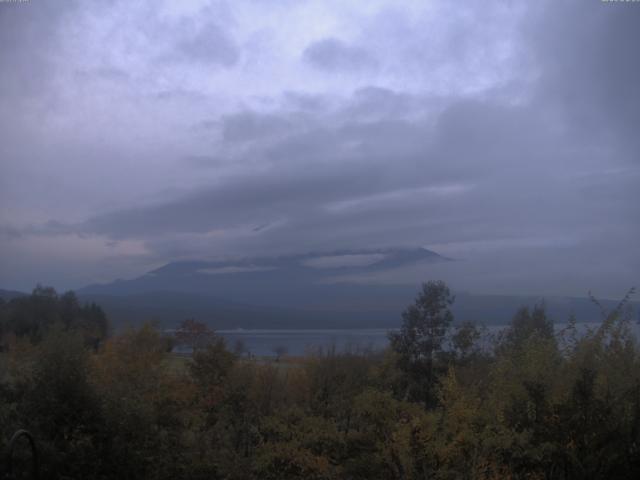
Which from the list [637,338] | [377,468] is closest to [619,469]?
[637,338]

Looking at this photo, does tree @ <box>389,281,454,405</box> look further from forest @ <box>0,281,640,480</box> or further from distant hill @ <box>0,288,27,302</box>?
distant hill @ <box>0,288,27,302</box>

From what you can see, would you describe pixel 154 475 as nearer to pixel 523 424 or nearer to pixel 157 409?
pixel 157 409

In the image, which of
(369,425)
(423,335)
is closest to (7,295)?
(423,335)

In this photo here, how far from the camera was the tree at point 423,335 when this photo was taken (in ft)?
99.1

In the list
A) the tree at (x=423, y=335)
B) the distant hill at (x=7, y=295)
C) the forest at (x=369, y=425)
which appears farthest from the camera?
the distant hill at (x=7, y=295)

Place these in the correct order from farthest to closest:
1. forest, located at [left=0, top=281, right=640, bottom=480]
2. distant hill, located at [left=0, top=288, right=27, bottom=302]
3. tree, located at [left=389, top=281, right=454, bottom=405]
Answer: distant hill, located at [left=0, top=288, right=27, bottom=302]
tree, located at [left=389, top=281, right=454, bottom=405]
forest, located at [left=0, top=281, right=640, bottom=480]

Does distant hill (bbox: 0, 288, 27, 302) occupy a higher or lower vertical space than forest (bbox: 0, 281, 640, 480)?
higher

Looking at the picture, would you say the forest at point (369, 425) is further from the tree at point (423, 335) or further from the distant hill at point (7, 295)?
the distant hill at point (7, 295)

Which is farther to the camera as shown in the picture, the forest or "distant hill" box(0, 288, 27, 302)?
"distant hill" box(0, 288, 27, 302)

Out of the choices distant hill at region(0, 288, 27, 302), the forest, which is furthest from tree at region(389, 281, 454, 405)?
distant hill at region(0, 288, 27, 302)

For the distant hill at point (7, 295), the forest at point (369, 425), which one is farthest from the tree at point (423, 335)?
the distant hill at point (7, 295)

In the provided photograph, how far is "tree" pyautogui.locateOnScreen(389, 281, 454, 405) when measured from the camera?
30211 millimetres

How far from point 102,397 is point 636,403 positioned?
424 inches

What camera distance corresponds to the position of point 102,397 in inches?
524
